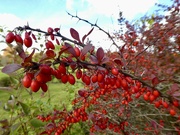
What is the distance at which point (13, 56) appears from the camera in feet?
7.78

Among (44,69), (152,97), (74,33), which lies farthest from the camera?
(152,97)

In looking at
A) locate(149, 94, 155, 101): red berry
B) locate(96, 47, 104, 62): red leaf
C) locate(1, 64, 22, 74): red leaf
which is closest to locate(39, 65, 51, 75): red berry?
locate(1, 64, 22, 74): red leaf

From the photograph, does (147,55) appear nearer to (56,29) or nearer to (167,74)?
(167,74)

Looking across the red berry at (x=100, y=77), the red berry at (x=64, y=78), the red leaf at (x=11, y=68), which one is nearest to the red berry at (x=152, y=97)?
the red berry at (x=100, y=77)

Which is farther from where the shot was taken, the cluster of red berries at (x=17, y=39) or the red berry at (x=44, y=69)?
the cluster of red berries at (x=17, y=39)

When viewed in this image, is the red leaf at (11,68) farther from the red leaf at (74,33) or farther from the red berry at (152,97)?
the red berry at (152,97)

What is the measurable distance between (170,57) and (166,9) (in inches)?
66.3

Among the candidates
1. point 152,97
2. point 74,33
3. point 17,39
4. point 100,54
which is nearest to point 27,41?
point 17,39

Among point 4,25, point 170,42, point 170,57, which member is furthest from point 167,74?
point 4,25

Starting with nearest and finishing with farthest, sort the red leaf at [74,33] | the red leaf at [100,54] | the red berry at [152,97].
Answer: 1. the red leaf at [100,54]
2. the red leaf at [74,33]
3. the red berry at [152,97]

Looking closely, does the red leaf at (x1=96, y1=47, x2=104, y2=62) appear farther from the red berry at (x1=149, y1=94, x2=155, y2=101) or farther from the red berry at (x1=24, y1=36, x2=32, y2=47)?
the red berry at (x1=149, y1=94, x2=155, y2=101)

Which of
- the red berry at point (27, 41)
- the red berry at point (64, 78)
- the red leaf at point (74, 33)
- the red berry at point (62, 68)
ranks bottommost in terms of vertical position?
the red berry at point (64, 78)

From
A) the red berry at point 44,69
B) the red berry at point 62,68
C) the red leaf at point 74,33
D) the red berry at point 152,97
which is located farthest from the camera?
the red berry at point 152,97

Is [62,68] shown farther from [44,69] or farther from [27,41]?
[27,41]
